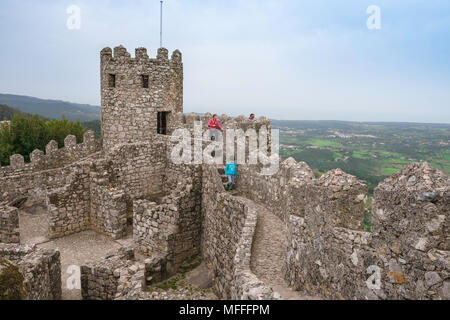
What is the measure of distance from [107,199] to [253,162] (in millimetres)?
4878

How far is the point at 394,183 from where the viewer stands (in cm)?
359

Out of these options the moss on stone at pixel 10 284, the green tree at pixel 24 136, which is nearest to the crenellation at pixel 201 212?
the moss on stone at pixel 10 284

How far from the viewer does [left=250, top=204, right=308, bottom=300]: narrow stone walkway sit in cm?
511

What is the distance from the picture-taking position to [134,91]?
544 inches

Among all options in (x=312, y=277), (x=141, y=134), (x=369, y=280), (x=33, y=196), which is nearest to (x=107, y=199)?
(x=141, y=134)

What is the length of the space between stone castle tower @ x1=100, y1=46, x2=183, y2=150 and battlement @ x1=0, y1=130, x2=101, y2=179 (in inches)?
116

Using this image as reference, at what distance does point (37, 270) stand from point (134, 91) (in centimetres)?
892

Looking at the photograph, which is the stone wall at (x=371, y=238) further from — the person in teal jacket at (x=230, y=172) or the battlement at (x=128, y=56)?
the battlement at (x=128, y=56)

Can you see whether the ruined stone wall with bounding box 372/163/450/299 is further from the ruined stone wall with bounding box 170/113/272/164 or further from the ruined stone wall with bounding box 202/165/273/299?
the ruined stone wall with bounding box 170/113/272/164

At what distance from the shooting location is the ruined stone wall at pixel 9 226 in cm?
986

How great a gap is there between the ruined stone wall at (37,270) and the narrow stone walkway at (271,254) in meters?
4.14

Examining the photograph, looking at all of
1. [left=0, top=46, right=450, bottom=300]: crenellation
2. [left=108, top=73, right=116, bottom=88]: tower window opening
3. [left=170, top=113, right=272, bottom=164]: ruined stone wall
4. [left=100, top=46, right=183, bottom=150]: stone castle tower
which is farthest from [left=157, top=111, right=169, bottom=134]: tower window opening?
[left=108, top=73, right=116, bottom=88]: tower window opening
